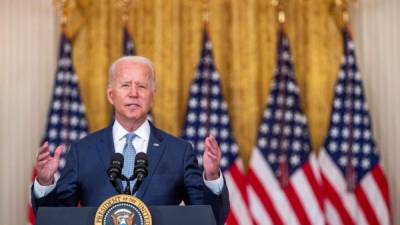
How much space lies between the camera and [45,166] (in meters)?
3.48

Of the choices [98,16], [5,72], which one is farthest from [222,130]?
[5,72]

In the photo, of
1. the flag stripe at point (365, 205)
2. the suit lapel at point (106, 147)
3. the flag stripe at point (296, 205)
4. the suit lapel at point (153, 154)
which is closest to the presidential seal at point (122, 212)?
the suit lapel at point (153, 154)

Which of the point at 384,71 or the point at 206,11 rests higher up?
the point at 206,11

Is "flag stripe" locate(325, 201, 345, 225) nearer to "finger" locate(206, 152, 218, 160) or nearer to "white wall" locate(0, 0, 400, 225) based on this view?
"white wall" locate(0, 0, 400, 225)

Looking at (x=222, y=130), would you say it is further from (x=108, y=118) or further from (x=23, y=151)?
(x=23, y=151)

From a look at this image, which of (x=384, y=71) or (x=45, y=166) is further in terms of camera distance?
(x=384, y=71)

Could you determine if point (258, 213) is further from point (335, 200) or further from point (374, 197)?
point (374, 197)

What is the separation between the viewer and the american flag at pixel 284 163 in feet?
24.4

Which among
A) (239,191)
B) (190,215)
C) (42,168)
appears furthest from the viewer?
(239,191)

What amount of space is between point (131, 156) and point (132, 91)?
1.10 feet

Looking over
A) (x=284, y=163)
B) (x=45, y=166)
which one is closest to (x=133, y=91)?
(x=45, y=166)

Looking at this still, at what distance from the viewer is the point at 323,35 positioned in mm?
7832

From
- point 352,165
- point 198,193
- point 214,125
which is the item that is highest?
point 214,125

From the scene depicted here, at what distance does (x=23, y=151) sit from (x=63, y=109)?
1.98ft
